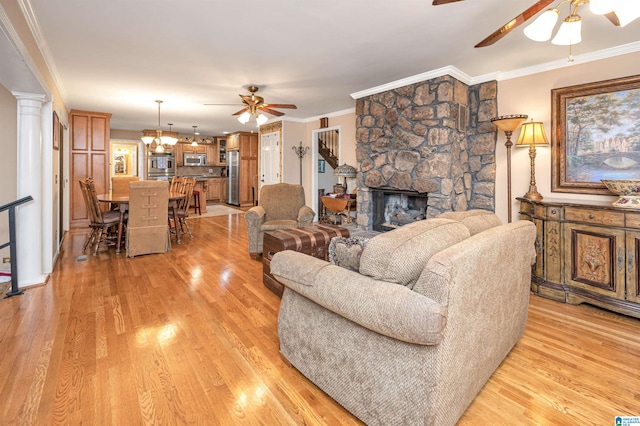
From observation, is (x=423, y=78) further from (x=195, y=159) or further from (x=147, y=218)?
(x=195, y=159)

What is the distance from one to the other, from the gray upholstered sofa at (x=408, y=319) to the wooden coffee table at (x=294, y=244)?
Answer: 1095mm

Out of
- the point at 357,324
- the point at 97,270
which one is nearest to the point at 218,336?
the point at 357,324

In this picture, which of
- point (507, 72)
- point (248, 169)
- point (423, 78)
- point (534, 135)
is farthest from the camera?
point (248, 169)

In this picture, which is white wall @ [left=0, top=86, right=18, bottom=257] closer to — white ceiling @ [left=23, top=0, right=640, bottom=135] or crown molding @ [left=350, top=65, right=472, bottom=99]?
white ceiling @ [left=23, top=0, right=640, bottom=135]

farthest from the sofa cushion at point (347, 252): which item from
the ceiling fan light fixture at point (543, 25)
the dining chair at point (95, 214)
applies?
the dining chair at point (95, 214)

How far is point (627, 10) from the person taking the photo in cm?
144

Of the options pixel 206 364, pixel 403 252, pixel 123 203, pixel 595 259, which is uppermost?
pixel 123 203

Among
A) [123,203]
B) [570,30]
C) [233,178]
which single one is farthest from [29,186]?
[233,178]

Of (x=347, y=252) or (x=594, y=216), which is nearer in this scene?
(x=347, y=252)

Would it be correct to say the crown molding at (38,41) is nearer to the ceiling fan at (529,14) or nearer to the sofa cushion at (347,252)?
the sofa cushion at (347,252)

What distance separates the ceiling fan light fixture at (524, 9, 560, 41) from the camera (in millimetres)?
1609

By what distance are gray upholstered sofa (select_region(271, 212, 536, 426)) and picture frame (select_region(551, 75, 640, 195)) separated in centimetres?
223

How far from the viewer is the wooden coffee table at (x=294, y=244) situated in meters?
2.88

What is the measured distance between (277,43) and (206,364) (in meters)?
2.82
